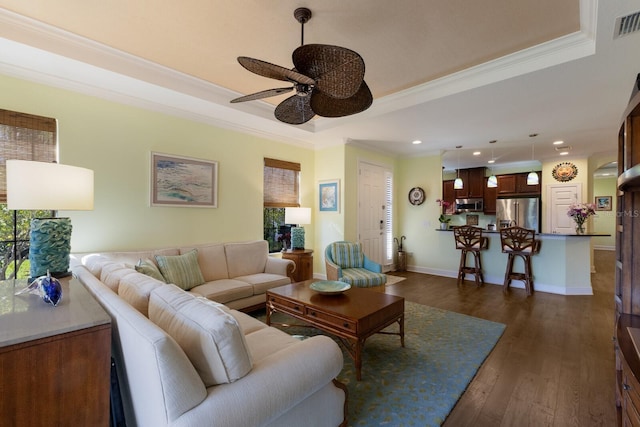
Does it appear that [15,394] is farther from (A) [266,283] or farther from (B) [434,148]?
(B) [434,148]

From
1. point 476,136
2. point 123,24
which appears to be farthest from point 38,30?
point 476,136

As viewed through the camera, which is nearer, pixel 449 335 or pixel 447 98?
pixel 449 335

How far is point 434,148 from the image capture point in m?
5.62

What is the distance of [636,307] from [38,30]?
4.56 m

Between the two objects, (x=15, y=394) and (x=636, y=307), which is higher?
(x=636, y=307)

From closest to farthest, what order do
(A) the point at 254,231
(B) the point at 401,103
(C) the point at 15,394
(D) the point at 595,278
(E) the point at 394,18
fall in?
1. (C) the point at 15,394
2. (E) the point at 394,18
3. (B) the point at 401,103
4. (A) the point at 254,231
5. (D) the point at 595,278

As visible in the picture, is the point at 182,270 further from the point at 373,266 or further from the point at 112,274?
the point at 373,266

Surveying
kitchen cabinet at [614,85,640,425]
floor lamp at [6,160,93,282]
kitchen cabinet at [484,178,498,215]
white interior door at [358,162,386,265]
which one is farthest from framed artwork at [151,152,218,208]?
kitchen cabinet at [484,178,498,215]

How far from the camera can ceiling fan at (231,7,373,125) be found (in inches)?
62.4

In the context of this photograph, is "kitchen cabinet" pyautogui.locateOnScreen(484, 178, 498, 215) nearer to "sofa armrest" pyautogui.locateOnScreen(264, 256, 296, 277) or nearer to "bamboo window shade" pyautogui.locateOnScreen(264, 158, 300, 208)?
"bamboo window shade" pyautogui.locateOnScreen(264, 158, 300, 208)

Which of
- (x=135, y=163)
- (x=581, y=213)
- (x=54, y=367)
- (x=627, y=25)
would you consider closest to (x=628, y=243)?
(x=627, y=25)

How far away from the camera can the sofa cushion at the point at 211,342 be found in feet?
3.68

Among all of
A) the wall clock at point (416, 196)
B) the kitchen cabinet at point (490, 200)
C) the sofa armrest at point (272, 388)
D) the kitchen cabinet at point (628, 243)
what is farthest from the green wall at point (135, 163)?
the kitchen cabinet at point (490, 200)

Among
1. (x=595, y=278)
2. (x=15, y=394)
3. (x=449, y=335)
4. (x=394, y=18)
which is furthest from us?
(x=595, y=278)
